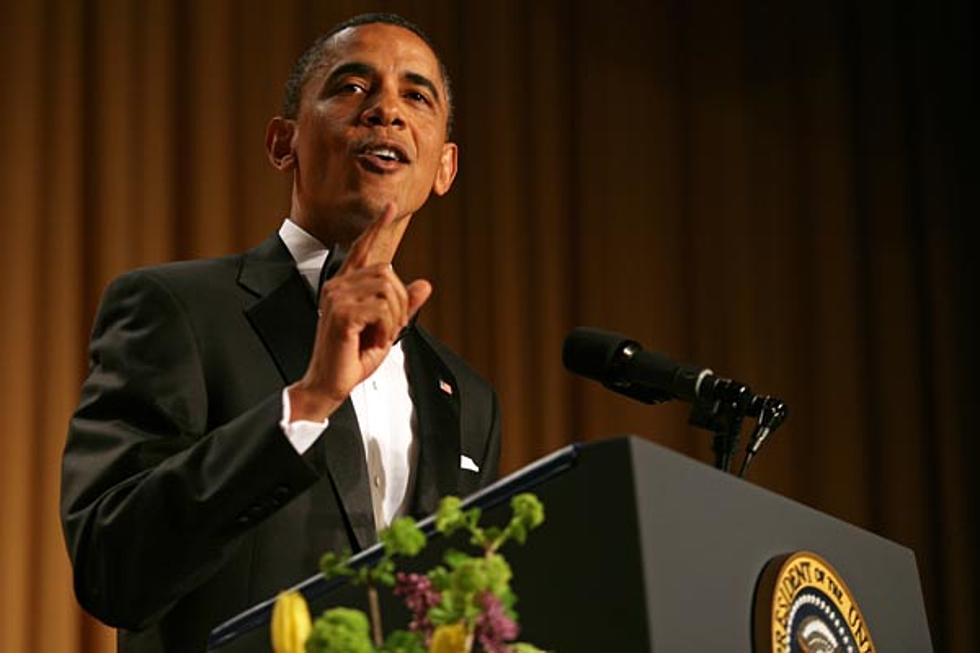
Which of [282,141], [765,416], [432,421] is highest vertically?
[282,141]

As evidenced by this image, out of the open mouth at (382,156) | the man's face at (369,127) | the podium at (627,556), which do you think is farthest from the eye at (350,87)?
the podium at (627,556)

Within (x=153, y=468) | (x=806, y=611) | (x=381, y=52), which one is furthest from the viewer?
(x=381, y=52)

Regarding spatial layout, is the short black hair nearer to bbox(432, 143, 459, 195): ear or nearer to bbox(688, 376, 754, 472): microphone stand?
bbox(432, 143, 459, 195): ear

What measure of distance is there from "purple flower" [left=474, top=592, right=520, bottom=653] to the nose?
1239 mm

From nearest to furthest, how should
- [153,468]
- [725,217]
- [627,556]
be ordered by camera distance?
[627,556]
[153,468]
[725,217]

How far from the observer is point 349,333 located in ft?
4.88

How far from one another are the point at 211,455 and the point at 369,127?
0.68 metres

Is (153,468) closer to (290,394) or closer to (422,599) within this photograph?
(290,394)

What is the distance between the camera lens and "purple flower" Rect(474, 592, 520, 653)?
0.95 metres

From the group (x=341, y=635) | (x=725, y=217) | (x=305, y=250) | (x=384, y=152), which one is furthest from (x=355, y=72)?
(x=725, y=217)

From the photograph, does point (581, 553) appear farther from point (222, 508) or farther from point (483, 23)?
point (483, 23)

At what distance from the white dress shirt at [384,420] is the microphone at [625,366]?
0.25 metres

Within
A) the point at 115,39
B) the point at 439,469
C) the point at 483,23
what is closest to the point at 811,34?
the point at 483,23

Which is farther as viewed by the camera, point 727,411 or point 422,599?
point 727,411
